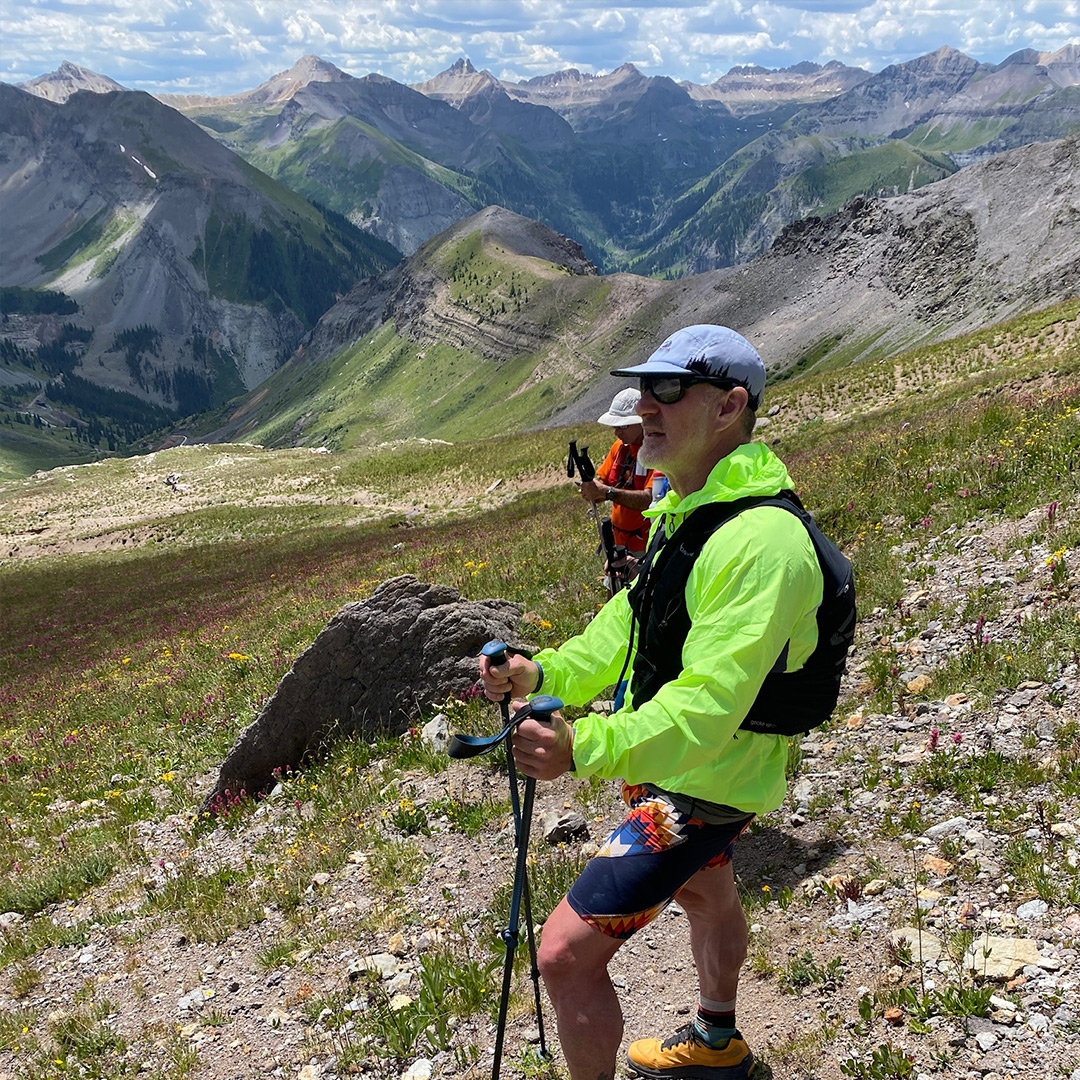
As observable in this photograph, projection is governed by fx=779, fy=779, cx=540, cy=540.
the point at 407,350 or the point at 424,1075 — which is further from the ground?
the point at 407,350

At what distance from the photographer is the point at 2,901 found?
8484 mm

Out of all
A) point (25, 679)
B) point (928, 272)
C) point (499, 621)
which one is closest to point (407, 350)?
point (928, 272)

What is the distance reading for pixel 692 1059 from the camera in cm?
436

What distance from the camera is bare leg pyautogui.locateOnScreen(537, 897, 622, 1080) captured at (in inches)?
139

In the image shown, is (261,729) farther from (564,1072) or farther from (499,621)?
(564,1072)

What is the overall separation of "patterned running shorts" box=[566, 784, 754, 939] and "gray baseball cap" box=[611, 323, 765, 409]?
6.49 feet

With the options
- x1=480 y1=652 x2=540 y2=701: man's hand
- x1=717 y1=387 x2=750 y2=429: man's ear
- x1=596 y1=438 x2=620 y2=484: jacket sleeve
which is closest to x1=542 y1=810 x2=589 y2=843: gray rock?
x1=480 y1=652 x2=540 y2=701: man's hand

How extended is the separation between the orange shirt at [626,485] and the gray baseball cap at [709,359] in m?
5.83

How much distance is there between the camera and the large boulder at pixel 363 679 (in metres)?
9.57

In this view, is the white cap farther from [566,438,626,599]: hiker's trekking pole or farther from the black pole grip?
the black pole grip

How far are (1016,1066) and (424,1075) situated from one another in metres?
3.34

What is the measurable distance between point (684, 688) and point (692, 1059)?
263cm

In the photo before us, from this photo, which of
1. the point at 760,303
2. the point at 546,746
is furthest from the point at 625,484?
the point at 760,303

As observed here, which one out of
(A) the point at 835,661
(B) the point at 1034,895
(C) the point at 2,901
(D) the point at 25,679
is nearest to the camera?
(A) the point at 835,661
